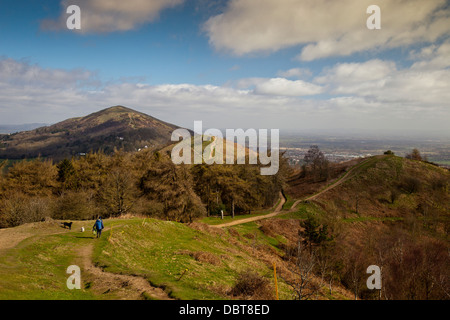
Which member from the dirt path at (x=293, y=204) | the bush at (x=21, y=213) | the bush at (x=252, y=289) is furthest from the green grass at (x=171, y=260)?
the bush at (x=21, y=213)

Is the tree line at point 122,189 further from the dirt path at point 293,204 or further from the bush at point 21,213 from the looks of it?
the dirt path at point 293,204

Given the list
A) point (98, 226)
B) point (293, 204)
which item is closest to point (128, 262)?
point (98, 226)

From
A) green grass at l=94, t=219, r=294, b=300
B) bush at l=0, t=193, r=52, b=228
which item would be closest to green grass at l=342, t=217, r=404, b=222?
green grass at l=94, t=219, r=294, b=300

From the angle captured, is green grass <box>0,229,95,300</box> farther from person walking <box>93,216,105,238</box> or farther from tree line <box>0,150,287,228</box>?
tree line <box>0,150,287,228</box>

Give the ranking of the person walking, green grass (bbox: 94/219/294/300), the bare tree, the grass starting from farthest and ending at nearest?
the person walking, green grass (bbox: 94/219/294/300), the bare tree, the grass

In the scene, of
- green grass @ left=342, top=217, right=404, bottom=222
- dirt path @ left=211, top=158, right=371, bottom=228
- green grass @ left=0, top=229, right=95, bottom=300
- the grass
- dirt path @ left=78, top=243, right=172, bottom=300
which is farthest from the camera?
green grass @ left=342, top=217, right=404, bottom=222

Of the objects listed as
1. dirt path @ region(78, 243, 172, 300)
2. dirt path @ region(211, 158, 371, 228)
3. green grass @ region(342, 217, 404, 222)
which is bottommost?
green grass @ region(342, 217, 404, 222)

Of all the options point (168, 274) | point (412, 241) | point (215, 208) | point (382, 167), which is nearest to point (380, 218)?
point (412, 241)
